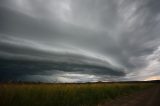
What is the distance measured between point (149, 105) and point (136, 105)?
1.10 metres

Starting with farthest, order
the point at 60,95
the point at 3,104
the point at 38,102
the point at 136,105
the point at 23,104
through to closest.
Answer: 1. the point at 60,95
2. the point at 136,105
3. the point at 38,102
4. the point at 23,104
5. the point at 3,104

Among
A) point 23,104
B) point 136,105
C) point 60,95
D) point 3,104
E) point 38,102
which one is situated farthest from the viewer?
point 60,95

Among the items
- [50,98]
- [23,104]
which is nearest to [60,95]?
[50,98]

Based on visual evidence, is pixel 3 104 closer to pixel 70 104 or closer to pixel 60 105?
pixel 60 105

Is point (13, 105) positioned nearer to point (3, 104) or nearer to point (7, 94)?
point (3, 104)

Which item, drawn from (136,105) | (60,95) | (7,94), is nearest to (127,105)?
(136,105)

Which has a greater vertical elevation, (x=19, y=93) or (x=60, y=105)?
(x=19, y=93)

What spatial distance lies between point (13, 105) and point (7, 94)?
147 centimetres

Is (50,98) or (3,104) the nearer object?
(3,104)

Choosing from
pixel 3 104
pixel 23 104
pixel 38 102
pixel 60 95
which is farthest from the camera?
pixel 60 95

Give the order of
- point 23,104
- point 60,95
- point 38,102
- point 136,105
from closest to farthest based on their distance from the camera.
A: point 23,104, point 38,102, point 136,105, point 60,95

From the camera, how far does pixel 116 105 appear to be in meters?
15.3

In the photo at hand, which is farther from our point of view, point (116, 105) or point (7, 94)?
point (116, 105)

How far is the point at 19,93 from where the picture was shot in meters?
14.3
